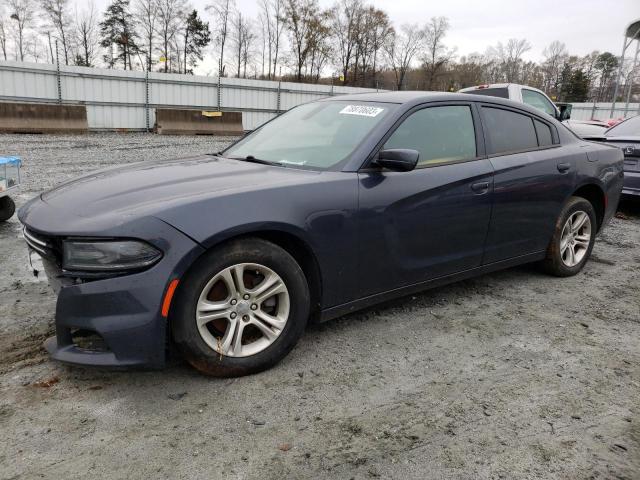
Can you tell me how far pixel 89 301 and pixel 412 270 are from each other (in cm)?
196

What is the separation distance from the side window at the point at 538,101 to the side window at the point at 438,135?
722 centimetres

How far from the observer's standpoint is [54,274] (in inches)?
99.7

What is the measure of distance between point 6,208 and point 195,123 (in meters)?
14.2

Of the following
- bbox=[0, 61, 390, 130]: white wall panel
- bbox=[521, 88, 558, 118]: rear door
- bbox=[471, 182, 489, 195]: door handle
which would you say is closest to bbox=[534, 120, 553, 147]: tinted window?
bbox=[471, 182, 489, 195]: door handle

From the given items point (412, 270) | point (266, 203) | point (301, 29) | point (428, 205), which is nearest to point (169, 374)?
point (266, 203)

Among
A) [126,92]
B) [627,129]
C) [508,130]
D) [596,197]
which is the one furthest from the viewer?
[126,92]

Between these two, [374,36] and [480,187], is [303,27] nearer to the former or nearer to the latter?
[374,36]

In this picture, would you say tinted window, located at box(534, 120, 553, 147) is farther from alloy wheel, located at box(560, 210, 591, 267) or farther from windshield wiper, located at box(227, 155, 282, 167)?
windshield wiper, located at box(227, 155, 282, 167)

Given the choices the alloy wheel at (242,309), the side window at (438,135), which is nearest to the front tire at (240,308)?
the alloy wheel at (242,309)

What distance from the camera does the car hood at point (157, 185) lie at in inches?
100

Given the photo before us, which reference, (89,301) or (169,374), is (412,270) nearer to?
(169,374)

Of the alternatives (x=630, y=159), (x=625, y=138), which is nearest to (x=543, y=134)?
(x=630, y=159)

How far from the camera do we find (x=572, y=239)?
15.3 feet

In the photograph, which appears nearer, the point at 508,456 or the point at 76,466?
the point at 76,466
